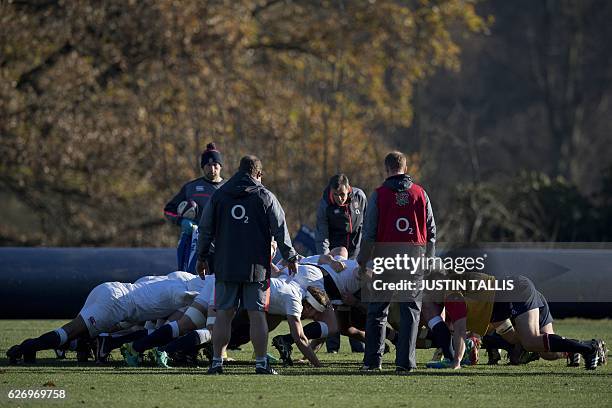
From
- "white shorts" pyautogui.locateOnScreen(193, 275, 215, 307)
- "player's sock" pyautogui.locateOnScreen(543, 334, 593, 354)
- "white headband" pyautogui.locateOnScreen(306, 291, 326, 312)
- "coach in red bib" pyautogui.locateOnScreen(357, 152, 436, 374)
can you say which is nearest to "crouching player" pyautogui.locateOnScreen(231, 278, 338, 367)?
"white headband" pyautogui.locateOnScreen(306, 291, 326, 312)

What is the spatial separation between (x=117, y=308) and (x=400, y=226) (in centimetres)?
292

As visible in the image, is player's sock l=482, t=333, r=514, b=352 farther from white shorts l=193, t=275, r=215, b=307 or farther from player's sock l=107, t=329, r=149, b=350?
player's sock l=107, t=329, r=149, b=350

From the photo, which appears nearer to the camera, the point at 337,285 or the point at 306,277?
the point at 306,277

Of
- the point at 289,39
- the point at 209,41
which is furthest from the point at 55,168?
the point at 289,39

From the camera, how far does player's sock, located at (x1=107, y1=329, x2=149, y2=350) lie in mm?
12516

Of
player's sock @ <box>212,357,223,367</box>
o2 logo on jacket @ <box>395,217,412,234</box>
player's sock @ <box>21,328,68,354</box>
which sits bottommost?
player's sock @ <box>212,357,223,367</box>

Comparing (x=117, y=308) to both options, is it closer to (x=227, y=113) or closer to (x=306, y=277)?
(x=306, y=277)

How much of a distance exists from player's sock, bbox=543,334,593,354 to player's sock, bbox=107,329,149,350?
398cm

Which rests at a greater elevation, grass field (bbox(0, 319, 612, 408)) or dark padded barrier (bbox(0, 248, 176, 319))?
dark padded barrier (bbox(0, 248, 176, 319))

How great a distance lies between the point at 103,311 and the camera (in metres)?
12.3

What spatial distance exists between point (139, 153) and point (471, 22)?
362 inches

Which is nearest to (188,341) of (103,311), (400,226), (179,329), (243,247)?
(179,329)

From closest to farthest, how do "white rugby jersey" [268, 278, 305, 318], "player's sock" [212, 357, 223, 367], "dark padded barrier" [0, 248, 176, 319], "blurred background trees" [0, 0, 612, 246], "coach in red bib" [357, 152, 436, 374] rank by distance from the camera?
"player's sock" [212, 357, 223, 367] < "coach in red bib" [357, 152, 436, 374] < "white rugby jersey" [268, 278, 305, 318] < "dark padded barrier" [0, 248, 176, 319] < "blurred background trees" [0, 0, 612, 246]

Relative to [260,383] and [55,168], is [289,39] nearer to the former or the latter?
[55,168]
